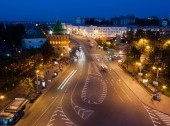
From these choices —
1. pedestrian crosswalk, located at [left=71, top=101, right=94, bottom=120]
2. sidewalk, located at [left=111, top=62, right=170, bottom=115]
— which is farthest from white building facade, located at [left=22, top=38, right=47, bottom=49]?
pedestrian crosswalk, located at [left=71, top=101, right=94, bottom=120]

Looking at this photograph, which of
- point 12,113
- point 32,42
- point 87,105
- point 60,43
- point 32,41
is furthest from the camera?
point 60,43

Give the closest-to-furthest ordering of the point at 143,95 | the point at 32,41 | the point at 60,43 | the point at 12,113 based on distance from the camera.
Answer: the point at 12,113 → the point at 143,95 → the point at 32,41 → the point at 60,43

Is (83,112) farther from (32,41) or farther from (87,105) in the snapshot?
(32,41)

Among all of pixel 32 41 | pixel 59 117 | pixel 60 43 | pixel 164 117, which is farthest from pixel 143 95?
pixel 32 41

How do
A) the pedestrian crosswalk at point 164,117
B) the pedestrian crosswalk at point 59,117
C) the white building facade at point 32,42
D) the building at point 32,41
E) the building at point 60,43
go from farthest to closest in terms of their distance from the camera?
the building at point 60,43 < the building at point 32,41 < the white building facade at point 32,42 < the pedestrian crosswalk at point 164,117 < the pedestrian crosswalk at point 59,117

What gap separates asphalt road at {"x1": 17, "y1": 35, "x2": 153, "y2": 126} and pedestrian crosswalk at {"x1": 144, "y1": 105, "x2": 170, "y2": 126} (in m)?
0.73

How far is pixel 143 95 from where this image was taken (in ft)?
198

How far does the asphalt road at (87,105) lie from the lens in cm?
4573

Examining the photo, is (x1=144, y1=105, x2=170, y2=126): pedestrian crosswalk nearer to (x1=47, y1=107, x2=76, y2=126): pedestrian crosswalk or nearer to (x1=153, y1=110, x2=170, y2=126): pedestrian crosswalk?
(x1=153, y1=110, x2=170, y2=126): pedestrian crosswalk

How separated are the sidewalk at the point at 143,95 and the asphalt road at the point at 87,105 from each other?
3.92ft

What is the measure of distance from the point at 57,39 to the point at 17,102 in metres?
69.1

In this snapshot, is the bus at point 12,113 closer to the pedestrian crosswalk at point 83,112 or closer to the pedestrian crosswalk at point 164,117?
the pedestrian crosswalk at point 83,112

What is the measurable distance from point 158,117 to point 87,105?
1222 cm

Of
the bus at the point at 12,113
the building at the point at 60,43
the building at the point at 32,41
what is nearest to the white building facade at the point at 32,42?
the building at the point at 32,41
